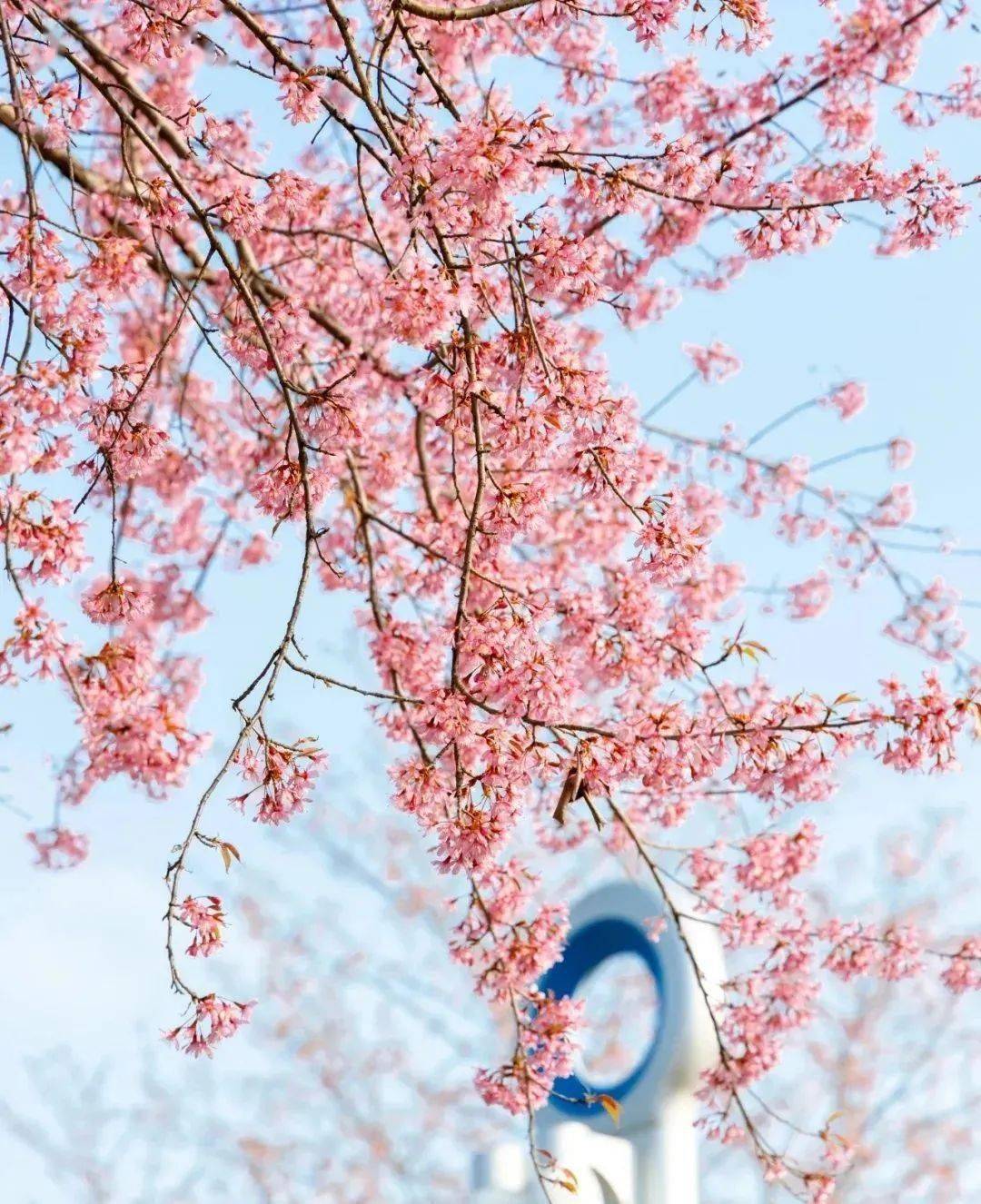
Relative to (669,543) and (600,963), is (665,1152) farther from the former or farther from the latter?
(669,543)

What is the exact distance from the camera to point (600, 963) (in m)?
6.33

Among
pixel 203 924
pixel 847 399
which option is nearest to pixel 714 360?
pixel 847 399

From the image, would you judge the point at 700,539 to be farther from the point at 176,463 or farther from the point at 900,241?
the point at 176,463

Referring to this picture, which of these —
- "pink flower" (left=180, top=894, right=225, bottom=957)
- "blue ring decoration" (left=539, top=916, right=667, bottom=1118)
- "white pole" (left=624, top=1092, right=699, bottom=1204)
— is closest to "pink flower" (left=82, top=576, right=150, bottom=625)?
"pink flower" (left=180, top=894, right=225, bottom=957)

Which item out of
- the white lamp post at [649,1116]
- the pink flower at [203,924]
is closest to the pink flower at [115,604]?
the pink flower at [203,924]

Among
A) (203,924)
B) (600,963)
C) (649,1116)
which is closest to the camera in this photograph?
(203,924)

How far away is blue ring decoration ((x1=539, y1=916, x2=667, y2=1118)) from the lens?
224 inches

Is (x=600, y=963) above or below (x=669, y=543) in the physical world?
above

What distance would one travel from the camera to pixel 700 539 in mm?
3045

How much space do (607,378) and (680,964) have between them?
329 centimetres

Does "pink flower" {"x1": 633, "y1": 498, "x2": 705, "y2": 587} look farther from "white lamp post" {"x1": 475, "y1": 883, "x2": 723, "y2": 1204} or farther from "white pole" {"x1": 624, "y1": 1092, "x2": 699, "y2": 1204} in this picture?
"white pole" {"x1": 624, "y1": 1092, "x2": 699, "y2": 1204}

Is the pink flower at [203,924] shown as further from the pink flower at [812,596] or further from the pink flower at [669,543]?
the pink flower at [812,596]

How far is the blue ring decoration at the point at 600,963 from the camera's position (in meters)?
5.70

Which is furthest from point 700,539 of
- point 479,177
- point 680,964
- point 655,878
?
point 680,964
